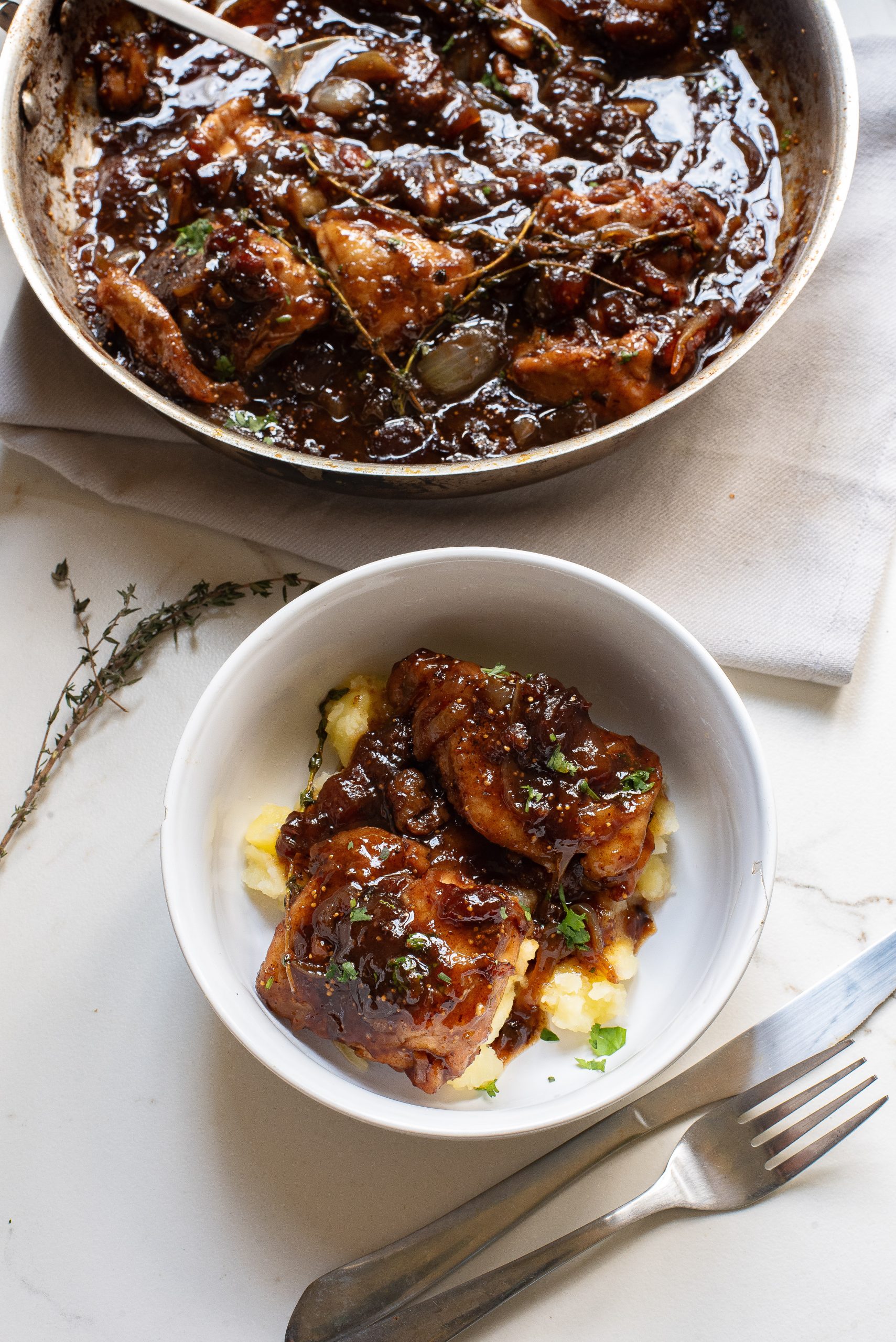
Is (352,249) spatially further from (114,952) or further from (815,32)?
(114,952)

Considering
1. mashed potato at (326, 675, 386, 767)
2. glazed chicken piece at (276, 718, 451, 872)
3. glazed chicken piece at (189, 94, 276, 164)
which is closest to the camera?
glazed chicken piece at (276, 718, 451, 872)

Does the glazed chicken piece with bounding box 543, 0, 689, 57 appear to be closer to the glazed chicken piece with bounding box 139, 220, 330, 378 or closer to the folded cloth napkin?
the folded cloth napkin

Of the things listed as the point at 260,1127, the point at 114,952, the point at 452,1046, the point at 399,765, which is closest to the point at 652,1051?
the point at 452,1046

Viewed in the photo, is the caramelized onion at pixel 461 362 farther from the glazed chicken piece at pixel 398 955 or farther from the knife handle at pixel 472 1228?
the knife handle at pixel 472 1228

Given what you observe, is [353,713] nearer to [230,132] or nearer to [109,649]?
[109,649]

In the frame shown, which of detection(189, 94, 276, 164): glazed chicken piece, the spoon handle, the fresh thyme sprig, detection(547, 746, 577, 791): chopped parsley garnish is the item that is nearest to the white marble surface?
the fresh thyme sprig
